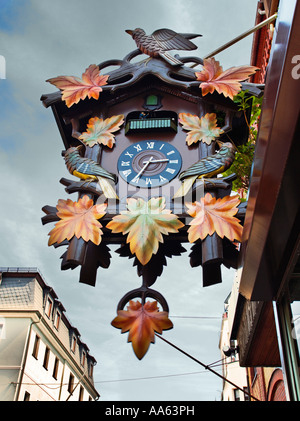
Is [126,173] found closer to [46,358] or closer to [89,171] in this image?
[89,171]

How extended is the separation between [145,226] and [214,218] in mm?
612

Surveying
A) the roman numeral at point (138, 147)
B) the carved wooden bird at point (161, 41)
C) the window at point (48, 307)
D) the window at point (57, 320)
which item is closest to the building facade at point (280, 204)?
the roman numeral at point (138, 147)

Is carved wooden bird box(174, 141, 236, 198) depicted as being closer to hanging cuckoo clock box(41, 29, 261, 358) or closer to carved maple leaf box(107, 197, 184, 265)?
hanging cuckoo clock box(41, 29, 261, 358)

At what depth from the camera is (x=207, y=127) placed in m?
A: 4.84

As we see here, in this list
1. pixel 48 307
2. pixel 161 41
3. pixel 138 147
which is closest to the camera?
pixel 138 147

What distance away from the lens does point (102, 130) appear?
508 centimetres

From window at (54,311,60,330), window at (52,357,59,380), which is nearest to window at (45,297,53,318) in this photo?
window at (54,311,60,330)

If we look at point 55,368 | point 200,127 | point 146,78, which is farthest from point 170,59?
point 55,368

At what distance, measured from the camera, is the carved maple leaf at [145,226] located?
3.94 meters

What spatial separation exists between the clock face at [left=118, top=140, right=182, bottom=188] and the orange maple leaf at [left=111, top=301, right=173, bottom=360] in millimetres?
1286

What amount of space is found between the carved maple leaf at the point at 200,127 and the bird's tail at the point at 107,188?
3.18 feet

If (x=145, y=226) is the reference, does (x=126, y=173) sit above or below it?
above
